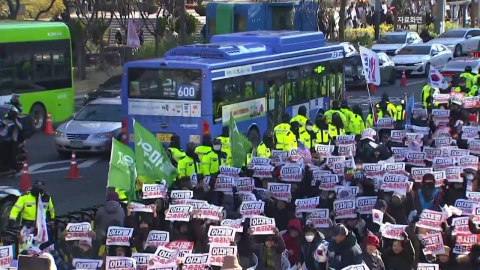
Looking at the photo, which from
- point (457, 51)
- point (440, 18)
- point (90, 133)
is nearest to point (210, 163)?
point (90, 133)

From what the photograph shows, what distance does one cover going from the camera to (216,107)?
1903cm

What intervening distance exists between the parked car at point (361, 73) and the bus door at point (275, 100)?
10783mm

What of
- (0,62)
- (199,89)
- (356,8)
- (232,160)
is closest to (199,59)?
(199,89)

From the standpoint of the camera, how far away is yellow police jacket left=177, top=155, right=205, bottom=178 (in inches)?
555

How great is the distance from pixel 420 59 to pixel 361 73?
14.6 feet

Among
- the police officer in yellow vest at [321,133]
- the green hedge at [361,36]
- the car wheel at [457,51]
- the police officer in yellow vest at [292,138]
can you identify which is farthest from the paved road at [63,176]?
the green hedge at [361,36]

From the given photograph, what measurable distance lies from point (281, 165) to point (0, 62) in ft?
37.5

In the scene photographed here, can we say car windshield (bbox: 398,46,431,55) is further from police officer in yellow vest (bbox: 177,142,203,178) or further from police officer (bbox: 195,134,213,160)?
police officer in yellow vest (bbox: 177,142,203,178)

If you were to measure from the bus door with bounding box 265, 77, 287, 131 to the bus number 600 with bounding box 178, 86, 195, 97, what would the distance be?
104 inches

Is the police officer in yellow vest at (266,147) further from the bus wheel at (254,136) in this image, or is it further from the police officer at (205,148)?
the bus wheel at (254,136)

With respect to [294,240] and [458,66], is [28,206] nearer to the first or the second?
[294,240]

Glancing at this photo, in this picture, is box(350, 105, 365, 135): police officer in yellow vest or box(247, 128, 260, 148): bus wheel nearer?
box(350, 105, 365, 135): police officer in yellow vest

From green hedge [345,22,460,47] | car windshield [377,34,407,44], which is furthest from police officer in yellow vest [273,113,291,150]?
green hedge [345,22,460,47]

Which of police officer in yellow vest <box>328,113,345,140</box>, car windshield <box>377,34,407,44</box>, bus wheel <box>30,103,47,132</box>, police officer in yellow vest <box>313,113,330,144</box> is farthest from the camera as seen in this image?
car windshield <box>377,34,407,44</box>
